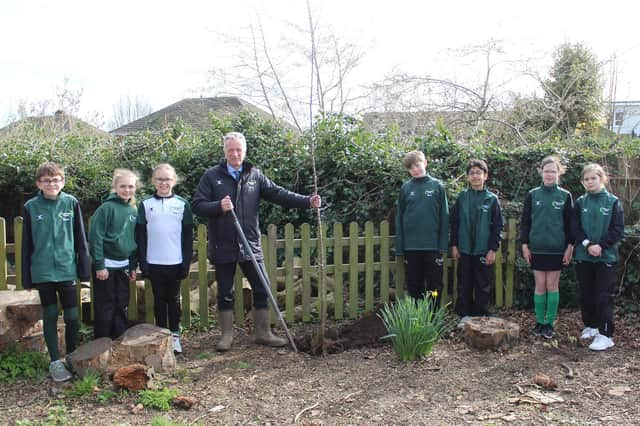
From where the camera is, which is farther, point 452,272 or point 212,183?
point 452,272

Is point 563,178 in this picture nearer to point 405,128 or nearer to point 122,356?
point 122,356

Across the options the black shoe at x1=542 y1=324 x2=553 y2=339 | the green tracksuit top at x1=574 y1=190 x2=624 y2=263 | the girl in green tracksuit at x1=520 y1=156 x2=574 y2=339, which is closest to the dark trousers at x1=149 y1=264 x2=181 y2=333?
the girl in green tracksuit at x1=520 y1=156 x2=574 y2=339

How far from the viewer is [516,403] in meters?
3.64

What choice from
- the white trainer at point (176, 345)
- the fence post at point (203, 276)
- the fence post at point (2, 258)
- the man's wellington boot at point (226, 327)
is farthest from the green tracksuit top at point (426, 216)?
the fence post at point (2, 258)

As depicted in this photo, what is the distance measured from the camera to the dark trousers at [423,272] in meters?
5.34

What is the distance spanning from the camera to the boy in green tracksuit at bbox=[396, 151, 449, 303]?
5258mm

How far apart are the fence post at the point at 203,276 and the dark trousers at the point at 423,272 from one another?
2.08 meters

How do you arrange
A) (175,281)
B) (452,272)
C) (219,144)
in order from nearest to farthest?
(175,281)
(452,272)
(219,144)

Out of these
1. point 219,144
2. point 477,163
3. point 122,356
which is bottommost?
point 122,356

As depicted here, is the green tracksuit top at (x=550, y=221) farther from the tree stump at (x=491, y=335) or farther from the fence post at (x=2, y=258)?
the fence post at (x=2, y=258)

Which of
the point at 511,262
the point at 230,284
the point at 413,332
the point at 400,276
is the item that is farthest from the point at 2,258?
the point at 511,262

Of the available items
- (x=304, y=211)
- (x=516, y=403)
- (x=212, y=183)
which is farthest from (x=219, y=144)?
(x=516, y=403)

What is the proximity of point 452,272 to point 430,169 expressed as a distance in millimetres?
1272

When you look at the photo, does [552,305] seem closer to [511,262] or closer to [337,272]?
[511,262]
